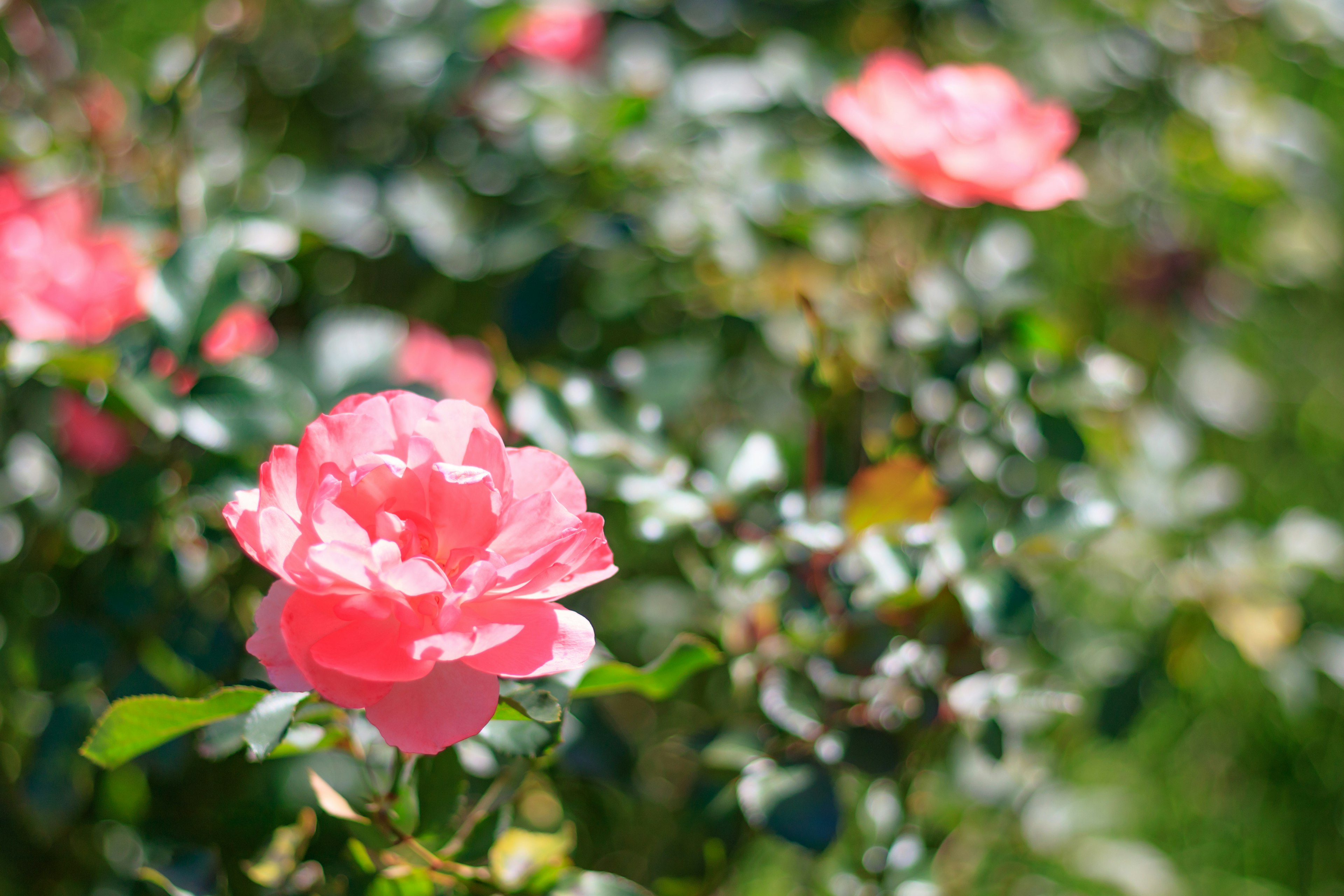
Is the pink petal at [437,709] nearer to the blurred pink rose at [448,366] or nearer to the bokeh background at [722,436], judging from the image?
the bokeh background at [722,436]

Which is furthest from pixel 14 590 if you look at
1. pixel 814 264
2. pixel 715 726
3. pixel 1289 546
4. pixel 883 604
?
pixel 1289 546

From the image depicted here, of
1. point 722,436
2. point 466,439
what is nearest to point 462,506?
point 466,439

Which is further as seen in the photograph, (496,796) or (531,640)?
(496,796)

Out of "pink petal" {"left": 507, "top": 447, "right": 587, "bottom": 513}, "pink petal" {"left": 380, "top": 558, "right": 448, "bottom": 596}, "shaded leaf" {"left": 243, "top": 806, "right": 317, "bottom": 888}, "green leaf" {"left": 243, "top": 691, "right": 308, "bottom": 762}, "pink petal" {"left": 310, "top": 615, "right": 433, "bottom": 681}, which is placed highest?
"pink petal" {"left": 380, "top": 558, "right": 448, "bottom": 596}

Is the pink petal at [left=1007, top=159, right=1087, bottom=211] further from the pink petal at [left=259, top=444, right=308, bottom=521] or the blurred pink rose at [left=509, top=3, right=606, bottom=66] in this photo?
the pink petal at [left=259, top=444, right=308, bottom=521]

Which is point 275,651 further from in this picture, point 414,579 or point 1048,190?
point 1048,190

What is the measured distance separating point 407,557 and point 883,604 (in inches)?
14.5

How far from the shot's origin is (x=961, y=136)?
0.92 meters

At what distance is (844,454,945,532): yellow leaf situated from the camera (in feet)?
2.43

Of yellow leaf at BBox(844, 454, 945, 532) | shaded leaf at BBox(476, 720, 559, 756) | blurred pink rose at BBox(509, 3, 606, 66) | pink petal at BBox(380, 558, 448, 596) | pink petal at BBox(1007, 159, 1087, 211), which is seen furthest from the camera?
blurred pink rose at BBox(509, 3, 606, 66)

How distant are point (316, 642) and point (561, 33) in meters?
0.94

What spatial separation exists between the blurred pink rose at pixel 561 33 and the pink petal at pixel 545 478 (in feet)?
2.20

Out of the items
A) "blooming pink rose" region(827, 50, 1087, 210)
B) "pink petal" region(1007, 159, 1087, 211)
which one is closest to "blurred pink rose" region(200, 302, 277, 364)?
"blooming pink rose" region(827, 50, 1087, 210)

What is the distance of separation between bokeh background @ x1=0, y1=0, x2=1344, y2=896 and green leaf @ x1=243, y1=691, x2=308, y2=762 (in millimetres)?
75
